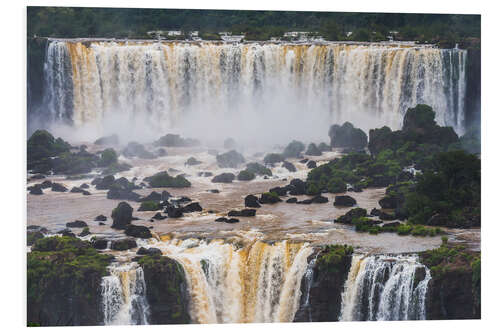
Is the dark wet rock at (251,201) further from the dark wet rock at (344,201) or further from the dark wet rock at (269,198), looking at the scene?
the dark wet rock at (344,201)

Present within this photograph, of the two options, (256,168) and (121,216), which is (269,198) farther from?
(121,216)

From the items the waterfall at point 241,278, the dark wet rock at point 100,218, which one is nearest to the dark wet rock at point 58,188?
the dark wet rock at point 100,218

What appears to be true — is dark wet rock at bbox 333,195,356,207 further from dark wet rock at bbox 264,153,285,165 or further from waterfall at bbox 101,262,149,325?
waterfall at bbox 101,262,149,325

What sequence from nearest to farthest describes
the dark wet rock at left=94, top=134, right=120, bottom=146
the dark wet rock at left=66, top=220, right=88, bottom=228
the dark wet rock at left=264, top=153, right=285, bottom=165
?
the dark wet rock at left=66, top=220, right=88, bottom=228, the dark wet rock at left=94, top=134, right=120, bottom=146, the dark wet rock at left=264, top=153, right=285, bottom=165

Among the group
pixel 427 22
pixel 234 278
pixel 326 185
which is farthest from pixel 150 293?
pixel 427 22

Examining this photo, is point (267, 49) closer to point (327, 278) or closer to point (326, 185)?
point (326, 185)

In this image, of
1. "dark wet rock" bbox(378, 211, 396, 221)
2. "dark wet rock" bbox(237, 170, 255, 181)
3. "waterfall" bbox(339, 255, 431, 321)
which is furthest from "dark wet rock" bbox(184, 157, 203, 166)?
"waterfall" bbox(339, 255, 431, 321)

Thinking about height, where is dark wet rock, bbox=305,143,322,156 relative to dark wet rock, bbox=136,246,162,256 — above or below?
above
